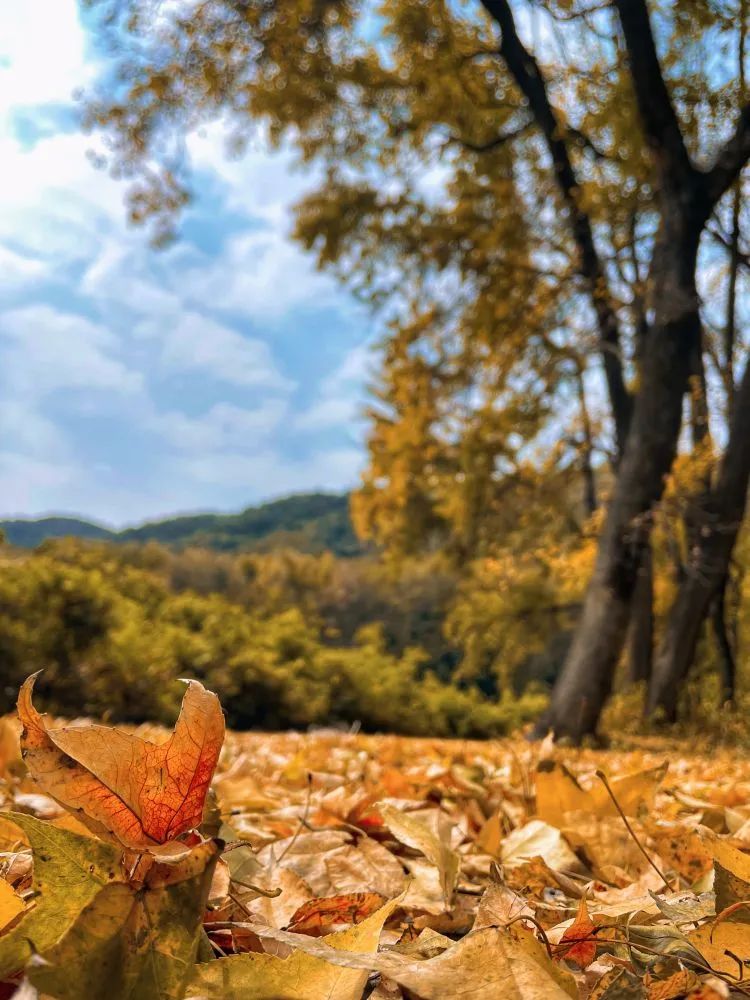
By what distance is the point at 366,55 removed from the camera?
283 inches

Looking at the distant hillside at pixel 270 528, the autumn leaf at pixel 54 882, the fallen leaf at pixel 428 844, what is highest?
the distant hillside at pixel 270 528

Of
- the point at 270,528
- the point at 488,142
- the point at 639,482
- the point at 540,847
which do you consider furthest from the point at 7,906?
the point at 270,528

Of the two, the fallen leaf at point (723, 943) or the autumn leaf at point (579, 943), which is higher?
the fallen leaf at point (723, 943)

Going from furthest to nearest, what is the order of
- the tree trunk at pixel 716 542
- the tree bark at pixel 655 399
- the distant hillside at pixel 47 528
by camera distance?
the distant hillside at pixel 47 528, the tree trunk at pixel 716 542, the tree bark at pixel 655 399

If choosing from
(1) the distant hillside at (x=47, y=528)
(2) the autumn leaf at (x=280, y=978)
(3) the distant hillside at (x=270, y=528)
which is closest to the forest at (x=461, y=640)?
(2) the autumn leaf at (x=280, y=978)

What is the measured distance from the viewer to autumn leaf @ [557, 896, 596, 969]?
39 cm

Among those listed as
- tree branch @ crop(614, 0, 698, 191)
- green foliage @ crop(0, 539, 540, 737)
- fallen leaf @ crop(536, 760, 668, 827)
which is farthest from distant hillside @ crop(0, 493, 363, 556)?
fallen leaf @ crop(536, 760, 668, 827)

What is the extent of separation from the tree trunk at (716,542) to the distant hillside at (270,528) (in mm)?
24709

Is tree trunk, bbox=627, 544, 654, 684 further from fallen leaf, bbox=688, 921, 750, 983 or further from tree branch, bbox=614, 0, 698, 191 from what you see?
fallen leaf, bbox=688, 921, 750, 983

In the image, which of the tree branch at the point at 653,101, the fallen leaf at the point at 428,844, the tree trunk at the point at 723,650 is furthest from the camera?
the tree trunk at the point at 723,650

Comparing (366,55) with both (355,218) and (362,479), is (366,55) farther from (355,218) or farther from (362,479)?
(362,479)

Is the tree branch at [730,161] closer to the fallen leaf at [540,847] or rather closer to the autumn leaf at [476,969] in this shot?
the fallen leaf at [540,847]

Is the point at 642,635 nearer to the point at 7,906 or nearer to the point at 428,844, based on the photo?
the point at 428,844

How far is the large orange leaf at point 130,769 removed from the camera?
336 millimetres
